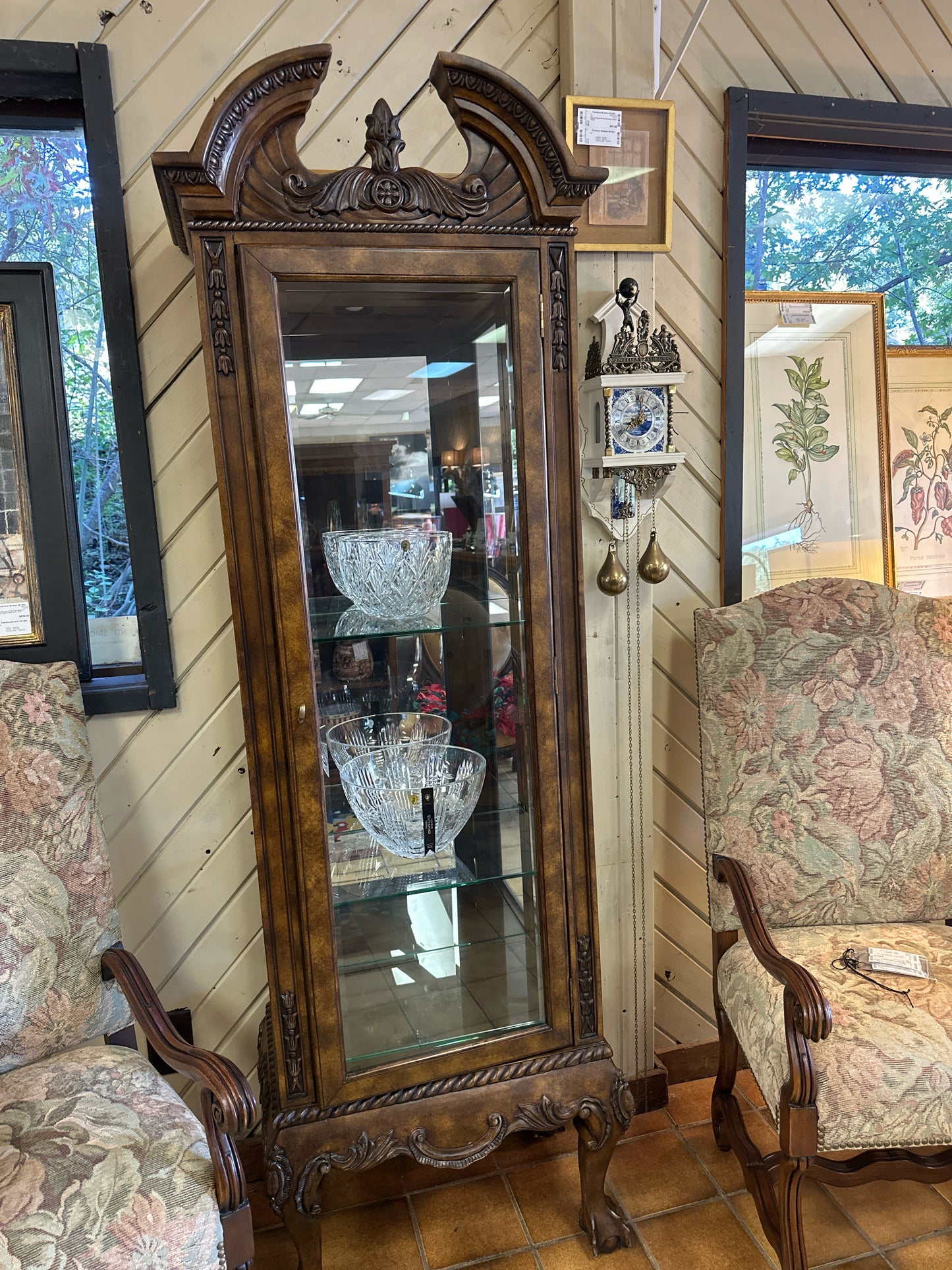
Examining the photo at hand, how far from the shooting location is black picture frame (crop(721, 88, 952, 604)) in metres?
1.98

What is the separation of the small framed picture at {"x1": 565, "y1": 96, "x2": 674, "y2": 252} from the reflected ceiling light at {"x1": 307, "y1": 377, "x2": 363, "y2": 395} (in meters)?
0.64

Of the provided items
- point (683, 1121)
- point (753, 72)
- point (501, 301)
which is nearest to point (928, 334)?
point (753, 72)

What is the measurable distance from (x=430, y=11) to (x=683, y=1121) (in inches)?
97.9

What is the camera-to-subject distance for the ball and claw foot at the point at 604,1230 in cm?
168

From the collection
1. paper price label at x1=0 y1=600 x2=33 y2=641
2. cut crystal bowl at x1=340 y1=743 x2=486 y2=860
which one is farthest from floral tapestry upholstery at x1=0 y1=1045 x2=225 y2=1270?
paper price label at x1=0 y1=600 x2=33 y2=641

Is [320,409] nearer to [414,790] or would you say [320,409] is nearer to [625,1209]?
[414,790]

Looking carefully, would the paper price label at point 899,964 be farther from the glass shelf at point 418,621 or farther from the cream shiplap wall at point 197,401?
the cream shiplap wall at point 197,401

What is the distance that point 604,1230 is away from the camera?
1688mm

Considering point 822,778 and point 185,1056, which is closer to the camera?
point 185,1056

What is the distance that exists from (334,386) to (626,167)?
0.87m

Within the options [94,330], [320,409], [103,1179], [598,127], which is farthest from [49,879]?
[598,127]

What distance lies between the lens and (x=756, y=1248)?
169 centimetres

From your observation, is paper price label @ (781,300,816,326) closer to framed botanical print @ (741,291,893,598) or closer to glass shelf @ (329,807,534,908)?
framed botanical print @ (741,291,893,598)

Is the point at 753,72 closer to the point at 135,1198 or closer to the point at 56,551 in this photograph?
the point at 56,551
